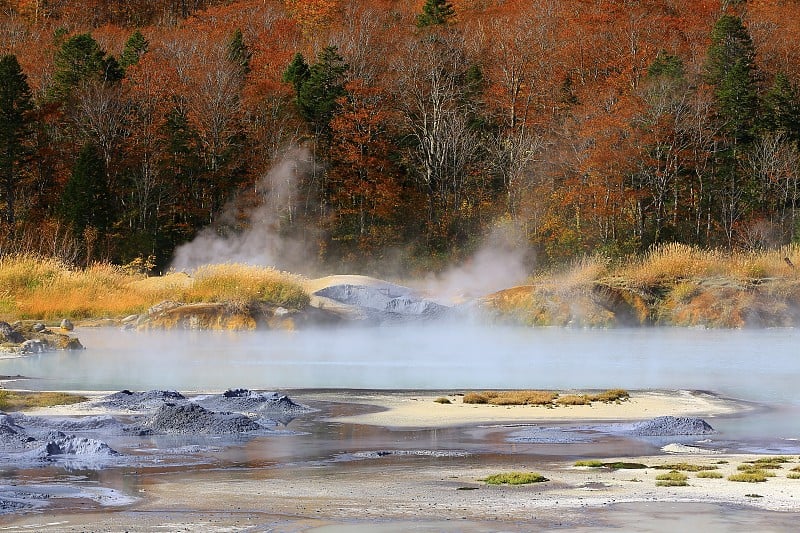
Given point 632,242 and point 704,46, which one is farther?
point 704,46

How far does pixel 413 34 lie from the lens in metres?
69.8

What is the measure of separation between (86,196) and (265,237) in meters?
8.36

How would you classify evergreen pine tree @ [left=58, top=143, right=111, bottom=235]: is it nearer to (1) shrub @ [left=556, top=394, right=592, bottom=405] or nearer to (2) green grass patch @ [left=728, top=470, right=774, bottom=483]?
(1) shrub @ [left=556, top=394, right=592, bottom=405]

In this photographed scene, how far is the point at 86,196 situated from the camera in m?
53.0

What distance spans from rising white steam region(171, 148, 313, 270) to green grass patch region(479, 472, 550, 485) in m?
43.4

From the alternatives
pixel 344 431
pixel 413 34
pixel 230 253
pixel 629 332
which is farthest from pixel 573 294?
pixel 413 34

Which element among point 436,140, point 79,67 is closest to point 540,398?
point 436,140

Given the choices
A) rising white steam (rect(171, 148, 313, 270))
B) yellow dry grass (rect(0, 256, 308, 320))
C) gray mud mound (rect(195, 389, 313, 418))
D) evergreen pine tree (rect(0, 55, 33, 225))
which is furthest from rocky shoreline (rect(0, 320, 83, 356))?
evergreen pine tree (rect(0, 55, 33, 225))

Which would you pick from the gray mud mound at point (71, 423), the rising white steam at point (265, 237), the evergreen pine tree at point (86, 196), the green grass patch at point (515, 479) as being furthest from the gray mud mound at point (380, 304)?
the green grass patch at point (515, 479)

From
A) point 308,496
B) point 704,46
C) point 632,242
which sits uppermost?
point 704,46

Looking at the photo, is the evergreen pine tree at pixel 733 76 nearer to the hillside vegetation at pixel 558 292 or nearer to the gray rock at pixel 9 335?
the hillside vegetation at pixel 558 292

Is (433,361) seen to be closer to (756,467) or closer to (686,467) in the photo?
(686,467)

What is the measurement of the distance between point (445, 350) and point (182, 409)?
15.1 metres

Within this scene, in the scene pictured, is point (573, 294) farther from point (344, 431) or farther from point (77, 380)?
point (344, 431)
